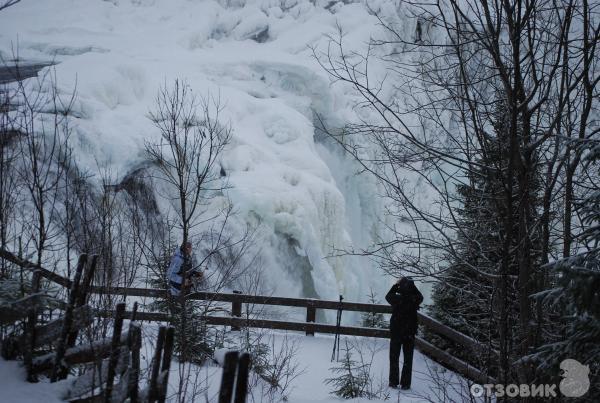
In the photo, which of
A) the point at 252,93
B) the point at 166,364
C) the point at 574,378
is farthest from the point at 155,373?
the point at 252,93

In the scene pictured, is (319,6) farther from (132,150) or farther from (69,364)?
(69,364)

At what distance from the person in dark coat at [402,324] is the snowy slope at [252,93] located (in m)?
5.03

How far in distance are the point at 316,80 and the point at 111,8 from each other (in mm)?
14494

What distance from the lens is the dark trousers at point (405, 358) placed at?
21.2 feet

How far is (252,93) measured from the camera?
21.2 meters

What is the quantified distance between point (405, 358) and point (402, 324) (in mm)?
458

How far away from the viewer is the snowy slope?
14.3 meters

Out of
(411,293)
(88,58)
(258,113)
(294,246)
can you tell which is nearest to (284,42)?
(258,113)

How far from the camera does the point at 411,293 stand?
6586 millimetres

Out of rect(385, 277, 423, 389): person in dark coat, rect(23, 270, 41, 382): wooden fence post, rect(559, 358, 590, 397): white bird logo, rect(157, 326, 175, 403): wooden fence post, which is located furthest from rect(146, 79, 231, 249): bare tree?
rect(559, 358, 590, 397): white bird logo

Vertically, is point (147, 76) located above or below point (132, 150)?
above

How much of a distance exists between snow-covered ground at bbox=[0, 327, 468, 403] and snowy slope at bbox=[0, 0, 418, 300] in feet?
13.5

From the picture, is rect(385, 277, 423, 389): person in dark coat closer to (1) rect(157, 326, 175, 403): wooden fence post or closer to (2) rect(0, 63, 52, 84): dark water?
(1) rect(157, 326, 175, 403): wooden fence post

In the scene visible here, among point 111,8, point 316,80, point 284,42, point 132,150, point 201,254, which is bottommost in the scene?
point 201,254
